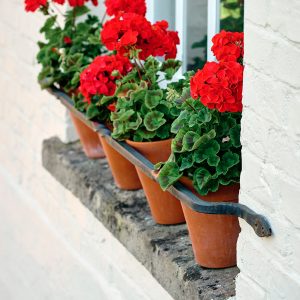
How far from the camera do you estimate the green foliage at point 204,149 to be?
260 cm

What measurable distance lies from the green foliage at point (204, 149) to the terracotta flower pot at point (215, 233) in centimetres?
4

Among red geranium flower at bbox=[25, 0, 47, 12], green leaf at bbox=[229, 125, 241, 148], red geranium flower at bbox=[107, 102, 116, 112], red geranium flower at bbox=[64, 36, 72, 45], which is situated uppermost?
red geranium flower at bbox=[25, 0, 47, 12]

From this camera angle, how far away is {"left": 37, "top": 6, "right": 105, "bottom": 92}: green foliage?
11.8 feet

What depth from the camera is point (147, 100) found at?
2.92 m

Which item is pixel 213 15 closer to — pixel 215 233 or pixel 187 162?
pixel 187 162

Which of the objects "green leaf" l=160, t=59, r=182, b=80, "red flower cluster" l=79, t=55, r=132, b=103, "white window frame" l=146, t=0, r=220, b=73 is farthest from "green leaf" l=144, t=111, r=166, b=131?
"white window frame" l=146, t=0, r=220, b=73

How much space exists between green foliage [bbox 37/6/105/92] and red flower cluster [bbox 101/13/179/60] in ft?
1.94

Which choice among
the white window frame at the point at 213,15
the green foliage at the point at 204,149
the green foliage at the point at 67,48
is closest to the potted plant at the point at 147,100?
the white window frame at the point at 213,15

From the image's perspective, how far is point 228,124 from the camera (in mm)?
2645

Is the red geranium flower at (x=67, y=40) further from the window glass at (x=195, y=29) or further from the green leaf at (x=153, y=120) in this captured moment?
the green leaf at (x=153, y=120)

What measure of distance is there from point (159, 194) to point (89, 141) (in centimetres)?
79

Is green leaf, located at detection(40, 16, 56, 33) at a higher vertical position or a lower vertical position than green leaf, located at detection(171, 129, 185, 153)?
lower

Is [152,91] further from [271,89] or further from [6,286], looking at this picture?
[6,286]

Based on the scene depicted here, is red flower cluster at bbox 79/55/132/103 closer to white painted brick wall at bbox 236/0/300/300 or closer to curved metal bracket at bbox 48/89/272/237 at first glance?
curved metal bracket at bbox 48/89/272/237
